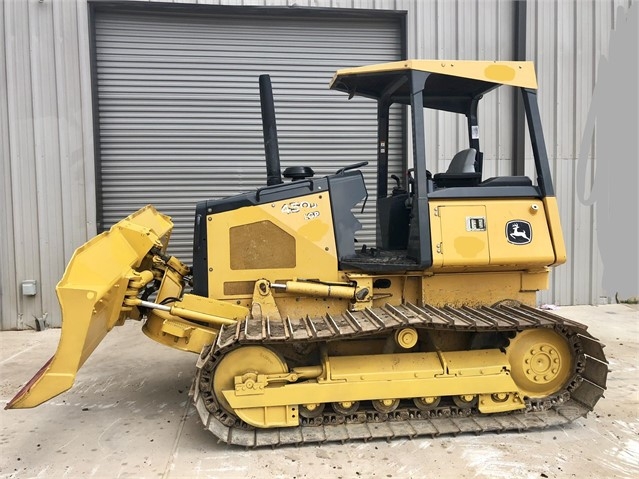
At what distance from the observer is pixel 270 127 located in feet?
13.7

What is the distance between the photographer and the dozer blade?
329cm

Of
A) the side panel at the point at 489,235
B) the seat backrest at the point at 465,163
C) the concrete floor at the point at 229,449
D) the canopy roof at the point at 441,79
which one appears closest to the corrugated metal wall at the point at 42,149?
the concrete floor at the point at 229,449

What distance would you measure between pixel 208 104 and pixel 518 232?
5370 millimetres

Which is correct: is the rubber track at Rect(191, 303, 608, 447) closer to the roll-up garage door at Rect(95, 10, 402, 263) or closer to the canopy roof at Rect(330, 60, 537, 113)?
the canopy roof at Rect(330, 60, 537, 113)

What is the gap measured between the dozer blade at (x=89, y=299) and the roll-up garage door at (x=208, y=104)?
3.49 metres

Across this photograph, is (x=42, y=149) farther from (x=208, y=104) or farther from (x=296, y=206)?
(x=296, y=206)

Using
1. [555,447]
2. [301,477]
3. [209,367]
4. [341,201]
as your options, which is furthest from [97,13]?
[555,447]

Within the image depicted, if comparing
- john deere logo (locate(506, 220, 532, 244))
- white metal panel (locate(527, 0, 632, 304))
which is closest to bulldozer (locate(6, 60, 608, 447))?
john deere logo (locate(506, 220, 532, 244))

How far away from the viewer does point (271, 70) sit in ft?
24.8

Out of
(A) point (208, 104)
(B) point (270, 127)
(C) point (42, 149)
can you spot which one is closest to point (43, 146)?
(C) point (42, 149)

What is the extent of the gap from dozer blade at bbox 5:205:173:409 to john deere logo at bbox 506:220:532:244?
2.93 metres

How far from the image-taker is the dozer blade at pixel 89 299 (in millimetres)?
3291

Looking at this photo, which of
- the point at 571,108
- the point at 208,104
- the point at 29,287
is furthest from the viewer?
the point at 571,108

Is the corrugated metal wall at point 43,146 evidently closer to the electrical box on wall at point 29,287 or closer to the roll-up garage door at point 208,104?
the electrical box on wall at point 29,287
